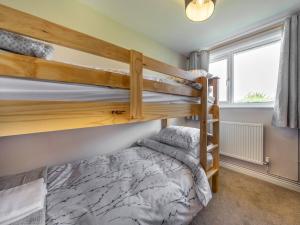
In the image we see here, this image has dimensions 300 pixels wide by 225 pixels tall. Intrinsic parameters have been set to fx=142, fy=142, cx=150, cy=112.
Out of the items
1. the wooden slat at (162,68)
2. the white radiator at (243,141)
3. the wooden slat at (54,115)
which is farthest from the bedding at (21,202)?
Answer: the white radiator at (243,141)

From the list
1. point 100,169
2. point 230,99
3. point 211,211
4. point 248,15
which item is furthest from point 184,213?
point 248,15

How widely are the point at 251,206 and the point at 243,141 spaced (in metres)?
0.92

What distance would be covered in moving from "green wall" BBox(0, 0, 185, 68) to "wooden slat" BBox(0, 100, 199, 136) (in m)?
1.38

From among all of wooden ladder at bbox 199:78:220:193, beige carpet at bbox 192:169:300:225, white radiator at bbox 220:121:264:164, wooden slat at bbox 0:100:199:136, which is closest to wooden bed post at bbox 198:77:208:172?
wooden ladder at bbox 199:78:220:193

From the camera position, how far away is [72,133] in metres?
1.67

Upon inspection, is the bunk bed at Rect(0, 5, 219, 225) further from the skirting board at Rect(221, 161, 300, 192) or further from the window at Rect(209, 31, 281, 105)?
the skirting board at Rect(221, 161, 300, 192)

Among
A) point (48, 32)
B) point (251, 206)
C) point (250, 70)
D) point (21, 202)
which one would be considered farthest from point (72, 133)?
point (250, 70)

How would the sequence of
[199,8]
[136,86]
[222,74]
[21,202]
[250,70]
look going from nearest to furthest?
[21,202] → [136,86] → [199,8] → [250,70] → [222,74]

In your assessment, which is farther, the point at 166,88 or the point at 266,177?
the point at 266,177

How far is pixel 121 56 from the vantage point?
87cm

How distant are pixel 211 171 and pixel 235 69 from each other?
1.76 meters

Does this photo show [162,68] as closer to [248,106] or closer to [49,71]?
[49,71]

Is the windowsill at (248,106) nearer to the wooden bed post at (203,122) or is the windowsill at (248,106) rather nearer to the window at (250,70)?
the window at (250,70)

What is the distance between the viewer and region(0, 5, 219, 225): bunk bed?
0.56m
